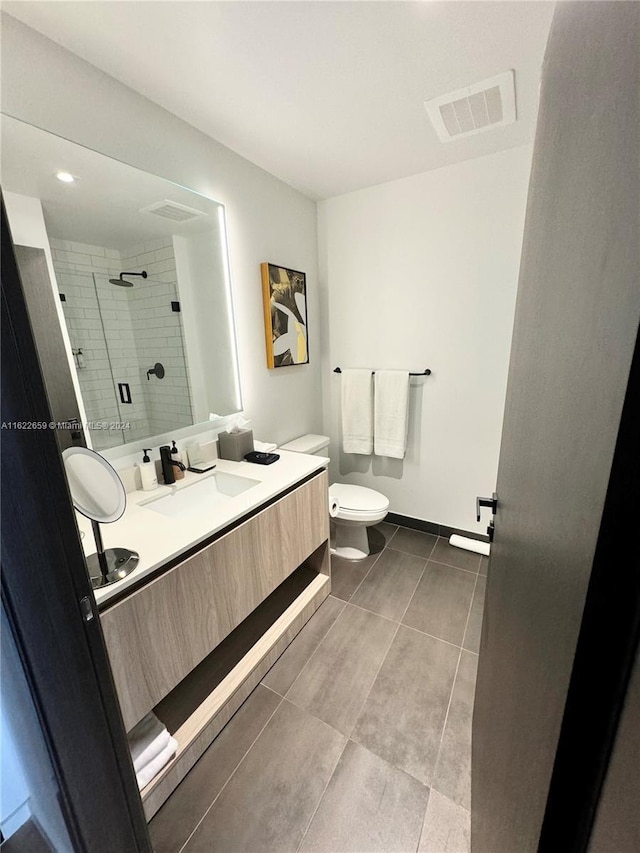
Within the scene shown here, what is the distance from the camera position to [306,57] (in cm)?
114

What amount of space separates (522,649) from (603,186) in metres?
0.57

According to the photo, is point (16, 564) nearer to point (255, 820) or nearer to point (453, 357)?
point (255, 820)

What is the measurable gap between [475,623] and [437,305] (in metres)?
1.81

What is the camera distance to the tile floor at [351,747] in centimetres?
98

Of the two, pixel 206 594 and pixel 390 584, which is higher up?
pixel 206 594

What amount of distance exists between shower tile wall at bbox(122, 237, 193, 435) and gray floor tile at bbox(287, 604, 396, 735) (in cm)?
128

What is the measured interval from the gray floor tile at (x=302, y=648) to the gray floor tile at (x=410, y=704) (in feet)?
1.06

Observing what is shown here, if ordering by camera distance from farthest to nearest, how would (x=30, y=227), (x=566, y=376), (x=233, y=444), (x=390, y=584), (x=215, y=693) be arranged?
(x=390, y=584)
(x=233, y=444)
(x=215, y=693)
(x=30, y=227)
(x=566, y=376)

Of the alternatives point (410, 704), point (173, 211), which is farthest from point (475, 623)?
point (173, 211)

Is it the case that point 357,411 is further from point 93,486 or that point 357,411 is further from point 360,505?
point 93,486

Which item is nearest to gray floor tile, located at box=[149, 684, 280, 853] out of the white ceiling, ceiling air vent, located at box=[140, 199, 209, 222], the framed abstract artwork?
the framed abstract artwork

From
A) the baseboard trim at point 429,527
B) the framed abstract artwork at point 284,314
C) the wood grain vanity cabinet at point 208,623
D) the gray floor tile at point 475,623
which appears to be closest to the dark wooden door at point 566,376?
the wood grain vanity cabinet at point 208,623

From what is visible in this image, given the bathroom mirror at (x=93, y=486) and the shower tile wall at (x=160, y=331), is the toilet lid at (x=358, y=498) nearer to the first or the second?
the shower tile wall at (x=160, y=331)

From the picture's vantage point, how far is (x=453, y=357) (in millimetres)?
2109
